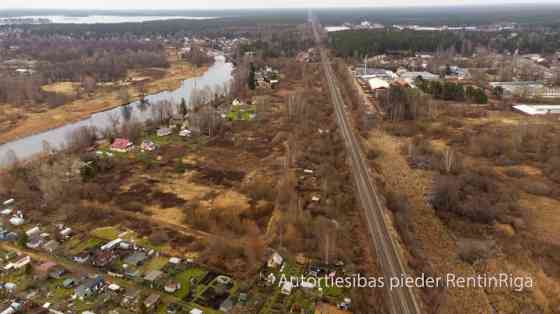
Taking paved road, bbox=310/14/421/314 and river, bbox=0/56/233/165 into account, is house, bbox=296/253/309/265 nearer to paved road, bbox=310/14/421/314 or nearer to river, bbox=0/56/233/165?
paved road, bbox=310/14/421/314

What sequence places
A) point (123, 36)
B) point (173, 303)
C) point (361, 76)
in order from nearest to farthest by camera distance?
point (173, 303)
point (361, 76)
point (123, 36)

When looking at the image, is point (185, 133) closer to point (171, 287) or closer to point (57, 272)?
point (57, 272)

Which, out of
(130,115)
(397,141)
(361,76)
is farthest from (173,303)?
(361,76)

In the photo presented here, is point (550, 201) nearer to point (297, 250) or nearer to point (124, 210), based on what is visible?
point (297, 250)

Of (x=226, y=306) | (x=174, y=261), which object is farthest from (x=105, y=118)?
(x=226, y=306)

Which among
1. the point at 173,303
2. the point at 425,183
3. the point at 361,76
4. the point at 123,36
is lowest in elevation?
the point at 173,303

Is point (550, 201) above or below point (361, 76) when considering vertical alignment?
below

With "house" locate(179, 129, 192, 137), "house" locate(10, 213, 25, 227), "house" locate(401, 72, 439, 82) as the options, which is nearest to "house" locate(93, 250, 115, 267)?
"house" locate(10, 213, 25, 227)

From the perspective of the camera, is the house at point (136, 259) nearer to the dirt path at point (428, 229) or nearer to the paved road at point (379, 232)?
the paved road at point (379, 232)
